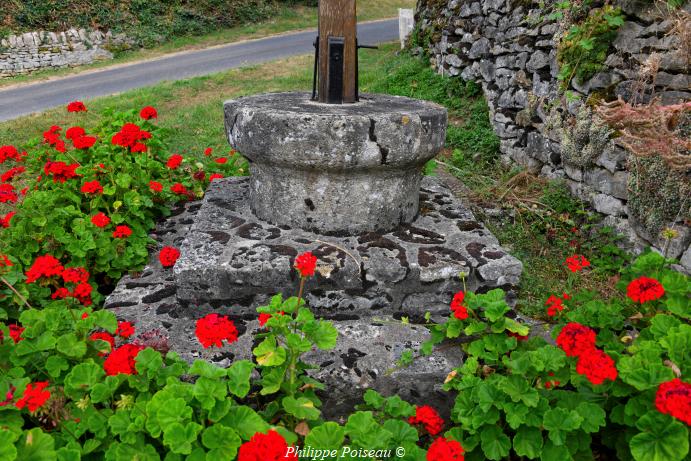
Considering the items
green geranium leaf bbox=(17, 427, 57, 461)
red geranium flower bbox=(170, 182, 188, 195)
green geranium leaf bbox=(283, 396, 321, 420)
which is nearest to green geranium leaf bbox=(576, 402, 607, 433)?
green geranium leaf bbox=(283, 396, 321, 420)

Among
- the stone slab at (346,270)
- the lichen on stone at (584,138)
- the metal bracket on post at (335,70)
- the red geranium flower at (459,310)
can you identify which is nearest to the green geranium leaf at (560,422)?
the red geranium flower at (459,310)

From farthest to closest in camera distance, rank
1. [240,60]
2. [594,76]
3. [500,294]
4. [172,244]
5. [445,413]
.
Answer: [240,60]
[594,76]
[172,244]
[445,413]
[500,294]

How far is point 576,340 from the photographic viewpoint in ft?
5.65

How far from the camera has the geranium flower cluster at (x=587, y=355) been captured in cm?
158

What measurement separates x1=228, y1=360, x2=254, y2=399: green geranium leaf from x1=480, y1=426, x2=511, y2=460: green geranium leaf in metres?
0.77

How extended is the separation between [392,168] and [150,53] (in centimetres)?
1350

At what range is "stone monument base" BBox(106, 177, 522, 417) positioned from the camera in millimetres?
2340

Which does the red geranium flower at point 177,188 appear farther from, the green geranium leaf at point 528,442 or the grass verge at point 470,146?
the green geranium leaf at point 528,442

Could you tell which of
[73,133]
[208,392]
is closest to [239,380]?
[208,392]

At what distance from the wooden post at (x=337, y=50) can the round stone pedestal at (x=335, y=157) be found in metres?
0.11

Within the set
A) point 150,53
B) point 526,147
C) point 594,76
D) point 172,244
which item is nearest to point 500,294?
point 172,244

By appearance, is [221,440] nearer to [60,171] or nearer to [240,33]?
[60,171]

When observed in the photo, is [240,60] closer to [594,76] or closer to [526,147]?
[526,147]

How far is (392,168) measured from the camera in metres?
2.83
